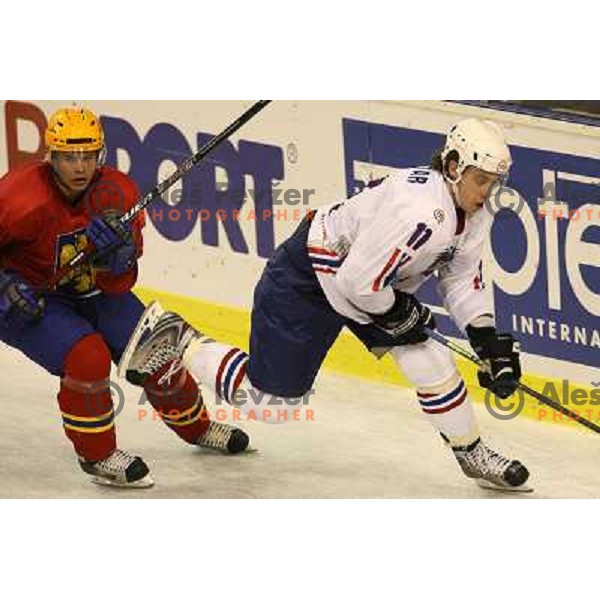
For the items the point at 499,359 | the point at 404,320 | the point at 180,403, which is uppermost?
the point at 404,320

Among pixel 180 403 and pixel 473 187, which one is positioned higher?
pixel 473 187

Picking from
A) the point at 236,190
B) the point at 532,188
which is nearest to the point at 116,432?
the point at 236,190

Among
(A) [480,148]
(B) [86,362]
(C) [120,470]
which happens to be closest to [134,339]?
(B) [86,362]

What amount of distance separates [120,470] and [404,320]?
0.90 meters

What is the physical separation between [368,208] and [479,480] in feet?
2.73

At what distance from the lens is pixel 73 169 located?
19.9ft

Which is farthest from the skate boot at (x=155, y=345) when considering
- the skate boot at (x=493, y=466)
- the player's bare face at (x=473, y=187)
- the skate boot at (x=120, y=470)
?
the player's bare face at (x=473, y=187)

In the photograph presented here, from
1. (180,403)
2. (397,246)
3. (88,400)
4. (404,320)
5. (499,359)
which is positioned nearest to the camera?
(397,246)

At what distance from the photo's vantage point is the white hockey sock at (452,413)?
6.05 meters

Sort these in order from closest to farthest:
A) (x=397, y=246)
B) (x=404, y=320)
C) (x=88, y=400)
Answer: (x=397, y=246) → (x=404, y=320) → (x=88, y=400)

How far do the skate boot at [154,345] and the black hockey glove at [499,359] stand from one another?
775 millimetres

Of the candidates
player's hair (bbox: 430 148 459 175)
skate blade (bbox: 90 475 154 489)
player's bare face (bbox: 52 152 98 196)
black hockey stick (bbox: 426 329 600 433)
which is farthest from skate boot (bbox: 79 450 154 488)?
player's hair (bbox: 430 148 459 175)

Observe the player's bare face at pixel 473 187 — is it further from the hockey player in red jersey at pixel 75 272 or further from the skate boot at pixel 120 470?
the skate boot at pixel 120 470

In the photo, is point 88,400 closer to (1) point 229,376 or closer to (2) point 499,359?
(1) point 229,376
